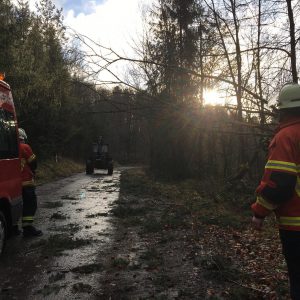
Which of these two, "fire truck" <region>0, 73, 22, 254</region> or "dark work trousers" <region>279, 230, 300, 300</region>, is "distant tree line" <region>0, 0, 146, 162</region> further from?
"dark work trousers" <region>279, 230, 300, 300</region>

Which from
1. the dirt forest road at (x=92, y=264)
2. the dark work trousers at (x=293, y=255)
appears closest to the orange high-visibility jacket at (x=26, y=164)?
the dirt forest road at (x=92, y=264)

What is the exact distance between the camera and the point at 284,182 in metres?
3.65

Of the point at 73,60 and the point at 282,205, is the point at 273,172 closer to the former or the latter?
the point at 282,205

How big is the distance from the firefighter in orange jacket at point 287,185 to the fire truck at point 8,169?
464 cm

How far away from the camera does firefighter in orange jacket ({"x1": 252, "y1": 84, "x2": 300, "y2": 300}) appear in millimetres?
3678

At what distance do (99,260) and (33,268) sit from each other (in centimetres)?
103

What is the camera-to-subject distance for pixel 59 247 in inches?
319

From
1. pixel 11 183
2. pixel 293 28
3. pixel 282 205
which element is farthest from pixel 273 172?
pixel 293 28

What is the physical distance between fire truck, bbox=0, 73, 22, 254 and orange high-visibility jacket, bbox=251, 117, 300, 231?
4.63 m

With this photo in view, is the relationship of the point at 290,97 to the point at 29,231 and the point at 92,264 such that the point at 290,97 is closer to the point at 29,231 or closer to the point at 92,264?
the point at 92,264

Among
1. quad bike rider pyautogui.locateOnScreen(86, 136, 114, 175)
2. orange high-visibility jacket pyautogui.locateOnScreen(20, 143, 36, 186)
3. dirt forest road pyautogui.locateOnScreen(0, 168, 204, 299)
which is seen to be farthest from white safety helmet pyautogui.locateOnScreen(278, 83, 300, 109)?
quad bike rider pyautogui.locateOnScreen(86, 136, 114, 175)

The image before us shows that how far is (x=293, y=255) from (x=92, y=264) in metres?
3.82

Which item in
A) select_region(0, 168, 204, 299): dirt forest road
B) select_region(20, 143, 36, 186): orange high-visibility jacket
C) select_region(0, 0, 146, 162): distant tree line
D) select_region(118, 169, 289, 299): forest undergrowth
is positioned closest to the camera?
select_region(0, 168, 204, 299): dirt forest road

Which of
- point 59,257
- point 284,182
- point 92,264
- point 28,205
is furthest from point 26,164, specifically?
point 284,182
